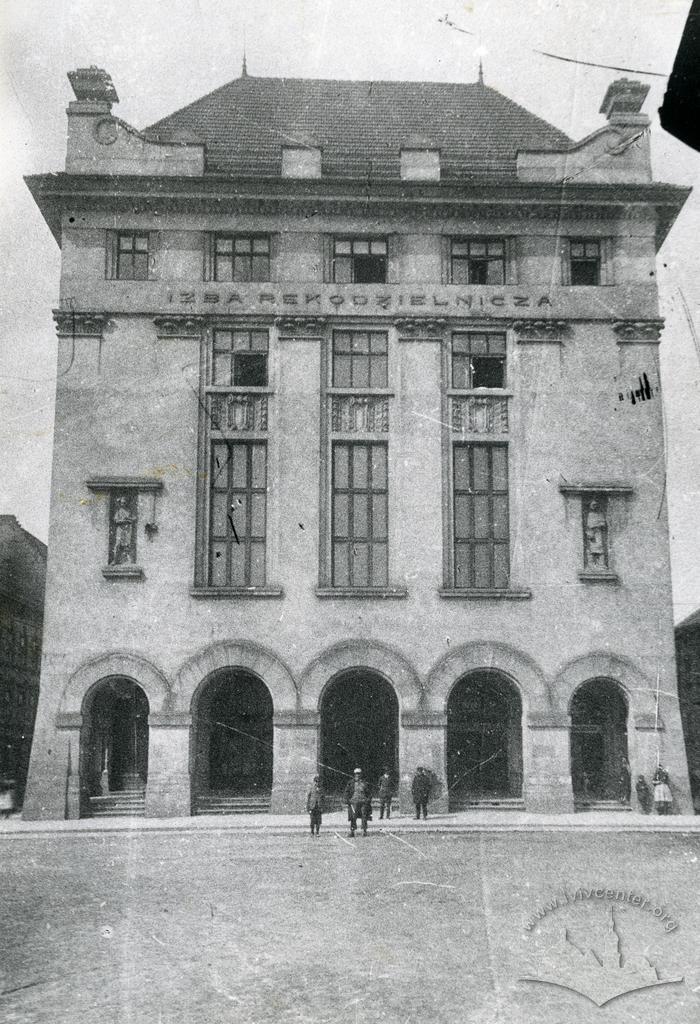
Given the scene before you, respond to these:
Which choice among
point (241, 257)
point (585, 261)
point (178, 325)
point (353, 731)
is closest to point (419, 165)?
point (585, 261)

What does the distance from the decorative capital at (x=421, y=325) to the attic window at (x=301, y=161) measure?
14.9ft

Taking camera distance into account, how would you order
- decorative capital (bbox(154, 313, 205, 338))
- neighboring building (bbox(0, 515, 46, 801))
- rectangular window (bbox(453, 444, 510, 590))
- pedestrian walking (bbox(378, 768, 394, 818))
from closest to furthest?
pedestrian walking (bbox(378, 768, 394, 818)) < rectangular window (bbox(453, 444, 510, 590)) < decorative capital (bbox(154, 313, 205, 338)) < neighboring building (bbox(0, 515, 46, 801))

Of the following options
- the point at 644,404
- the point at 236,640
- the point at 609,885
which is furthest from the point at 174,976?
the point at 644,404

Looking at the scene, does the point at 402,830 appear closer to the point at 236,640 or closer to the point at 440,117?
the point at 236,640

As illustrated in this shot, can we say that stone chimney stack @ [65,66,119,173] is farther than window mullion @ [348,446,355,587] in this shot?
Yes

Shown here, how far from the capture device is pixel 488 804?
2448 centimetres

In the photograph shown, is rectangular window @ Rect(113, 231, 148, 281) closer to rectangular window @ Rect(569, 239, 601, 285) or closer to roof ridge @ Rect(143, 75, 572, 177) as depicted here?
roof ridge @ Rect(143, 75, 572, 177)

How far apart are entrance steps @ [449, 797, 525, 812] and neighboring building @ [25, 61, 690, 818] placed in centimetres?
15

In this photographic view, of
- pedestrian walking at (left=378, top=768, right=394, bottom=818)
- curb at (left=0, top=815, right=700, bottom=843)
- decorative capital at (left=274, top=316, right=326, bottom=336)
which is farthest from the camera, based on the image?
decorative capital at (left=274, top=316, right=326, bottom=336)

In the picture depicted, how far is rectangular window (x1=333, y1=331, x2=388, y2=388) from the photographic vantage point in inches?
1031

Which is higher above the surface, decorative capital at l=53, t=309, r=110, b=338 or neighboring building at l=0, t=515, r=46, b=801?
decorative capital at l=53, t=309, r=110, b=338

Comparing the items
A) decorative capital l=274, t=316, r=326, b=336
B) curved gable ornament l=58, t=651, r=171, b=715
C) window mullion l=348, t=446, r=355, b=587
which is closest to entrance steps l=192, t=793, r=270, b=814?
curved gable ornament l=58, t=651, r=171, b=715

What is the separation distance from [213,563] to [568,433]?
9.80 metres

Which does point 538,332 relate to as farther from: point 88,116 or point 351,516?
point 88,116
